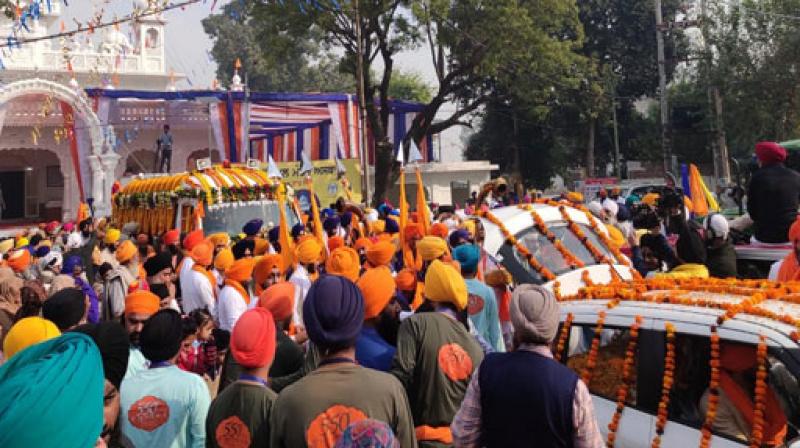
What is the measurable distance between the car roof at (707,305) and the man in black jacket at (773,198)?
3266 mm

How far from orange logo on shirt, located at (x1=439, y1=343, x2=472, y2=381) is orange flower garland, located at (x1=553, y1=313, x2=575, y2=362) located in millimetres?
723

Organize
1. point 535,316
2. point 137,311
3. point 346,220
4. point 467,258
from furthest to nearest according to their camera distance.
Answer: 1. point 346,220
2. point 467,258
3. point 137,311
4. point 535,316

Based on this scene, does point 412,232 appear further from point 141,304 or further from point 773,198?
point 141,304

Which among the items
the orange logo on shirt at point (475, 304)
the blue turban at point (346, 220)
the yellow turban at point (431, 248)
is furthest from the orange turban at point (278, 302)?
the blue turban at point (346, 220)

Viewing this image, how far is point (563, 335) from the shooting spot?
4742 millimetres

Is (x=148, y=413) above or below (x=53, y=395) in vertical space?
below

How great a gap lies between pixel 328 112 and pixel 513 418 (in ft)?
89.6

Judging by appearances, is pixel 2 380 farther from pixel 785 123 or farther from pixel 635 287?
pixel 785 123

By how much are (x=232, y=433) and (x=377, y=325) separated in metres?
1.14

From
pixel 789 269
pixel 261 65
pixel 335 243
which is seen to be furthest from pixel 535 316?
pixel 261 65

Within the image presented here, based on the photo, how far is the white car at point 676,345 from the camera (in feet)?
12.3

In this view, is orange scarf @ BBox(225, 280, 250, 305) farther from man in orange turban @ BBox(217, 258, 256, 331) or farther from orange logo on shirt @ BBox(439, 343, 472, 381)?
orange logo on shirt @ BBox(439, 343, 472, 381)

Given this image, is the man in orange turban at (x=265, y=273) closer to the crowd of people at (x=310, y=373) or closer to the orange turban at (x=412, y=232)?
the crowd of people at (x=310, y=373)

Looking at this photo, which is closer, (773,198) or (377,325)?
(377,325)
